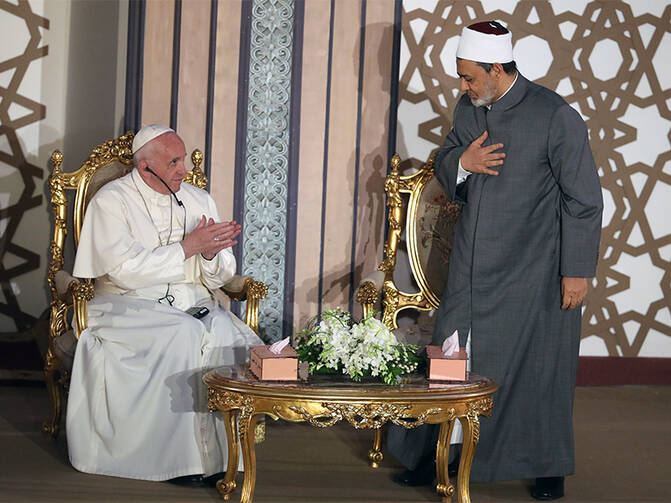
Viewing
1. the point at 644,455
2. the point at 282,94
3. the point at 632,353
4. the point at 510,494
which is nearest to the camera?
the point at 510,494

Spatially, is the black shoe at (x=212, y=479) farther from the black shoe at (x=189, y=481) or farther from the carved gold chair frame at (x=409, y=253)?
the carved gold chair frame at (x=409, y=253)

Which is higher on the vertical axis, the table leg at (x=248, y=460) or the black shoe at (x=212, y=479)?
the table leg at (x=248, y=460)

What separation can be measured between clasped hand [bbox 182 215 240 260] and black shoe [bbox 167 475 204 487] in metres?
0.91

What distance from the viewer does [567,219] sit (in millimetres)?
3316

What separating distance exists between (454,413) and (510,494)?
63 centimetres

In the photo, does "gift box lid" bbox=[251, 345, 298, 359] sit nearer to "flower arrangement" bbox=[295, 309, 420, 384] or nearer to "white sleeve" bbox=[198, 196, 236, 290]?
"flower arrangement" bbox=[295, 309, 420, 384]

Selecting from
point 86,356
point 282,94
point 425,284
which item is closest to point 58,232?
point 86,356

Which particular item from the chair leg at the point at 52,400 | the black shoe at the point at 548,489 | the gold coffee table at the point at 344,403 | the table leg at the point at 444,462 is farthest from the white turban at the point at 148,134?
the black shoe at the point at 548,489

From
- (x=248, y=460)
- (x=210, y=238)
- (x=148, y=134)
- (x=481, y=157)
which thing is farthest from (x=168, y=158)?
(x=248, y=460)

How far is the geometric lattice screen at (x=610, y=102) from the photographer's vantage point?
5.26m

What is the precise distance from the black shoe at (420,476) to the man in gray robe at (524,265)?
0.05 metres

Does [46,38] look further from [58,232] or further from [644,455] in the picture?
[644,455]

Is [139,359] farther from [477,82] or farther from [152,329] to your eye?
[477,82]

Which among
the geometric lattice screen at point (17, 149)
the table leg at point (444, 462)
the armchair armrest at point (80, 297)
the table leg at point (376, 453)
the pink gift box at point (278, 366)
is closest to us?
the pink gift box at point (278, 366)
